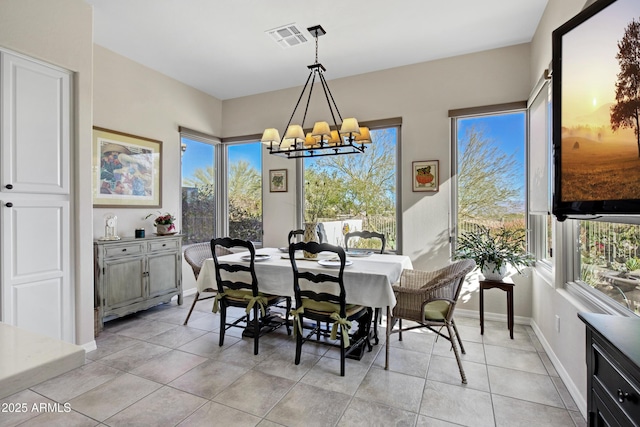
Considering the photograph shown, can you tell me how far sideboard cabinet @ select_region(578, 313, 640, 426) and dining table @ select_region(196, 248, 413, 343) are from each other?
138cm

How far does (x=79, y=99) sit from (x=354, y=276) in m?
2.86

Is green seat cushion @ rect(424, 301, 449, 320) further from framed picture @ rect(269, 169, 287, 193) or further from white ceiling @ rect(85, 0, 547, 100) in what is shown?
framed picture @ rect(269, 169, 287, 193)

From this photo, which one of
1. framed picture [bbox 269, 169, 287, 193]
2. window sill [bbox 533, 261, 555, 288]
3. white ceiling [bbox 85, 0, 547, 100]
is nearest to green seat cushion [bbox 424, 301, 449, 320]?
window sill [bbox 533, 261, 555, 288]

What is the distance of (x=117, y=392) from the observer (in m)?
2.26

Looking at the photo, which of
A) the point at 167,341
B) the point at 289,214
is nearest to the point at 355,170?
the point at 289,214

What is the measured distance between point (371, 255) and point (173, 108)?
3.47 meters

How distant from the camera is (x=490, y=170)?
3.81 metres

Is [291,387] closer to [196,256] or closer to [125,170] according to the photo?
[196,256]

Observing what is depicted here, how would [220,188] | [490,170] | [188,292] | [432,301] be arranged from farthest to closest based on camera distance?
1. [220,188]
2. [188,292]
3. [490,170]
4. [432,301]

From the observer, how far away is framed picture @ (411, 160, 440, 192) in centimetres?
395

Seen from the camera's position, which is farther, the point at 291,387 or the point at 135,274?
the point at 135,274

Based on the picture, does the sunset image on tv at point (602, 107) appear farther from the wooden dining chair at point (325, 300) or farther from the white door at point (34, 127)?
the white door at point (34, 127)

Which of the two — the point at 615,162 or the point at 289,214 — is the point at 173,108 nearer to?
the point at 289,214

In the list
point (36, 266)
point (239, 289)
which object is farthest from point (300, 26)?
point (36, 266)
